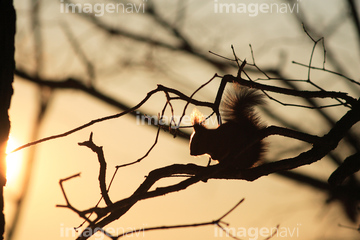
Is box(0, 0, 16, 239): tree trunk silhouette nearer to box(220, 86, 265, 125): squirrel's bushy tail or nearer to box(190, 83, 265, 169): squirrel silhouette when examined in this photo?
box(190, 83, 265, 169): squirrel silhouette

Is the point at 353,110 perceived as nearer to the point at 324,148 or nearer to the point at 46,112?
the point at 324,148

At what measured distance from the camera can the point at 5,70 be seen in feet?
5.33

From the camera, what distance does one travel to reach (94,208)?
1080 mm

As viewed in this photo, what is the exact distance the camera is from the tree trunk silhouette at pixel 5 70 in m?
1.59

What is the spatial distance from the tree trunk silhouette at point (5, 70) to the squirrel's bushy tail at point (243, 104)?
4.22ft

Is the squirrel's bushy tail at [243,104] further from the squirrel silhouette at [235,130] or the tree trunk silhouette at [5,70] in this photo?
the tree trunk silhouette at [5,70]

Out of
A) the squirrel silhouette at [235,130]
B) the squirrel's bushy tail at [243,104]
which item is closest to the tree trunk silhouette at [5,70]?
the squirrel silhouette at [235,130]

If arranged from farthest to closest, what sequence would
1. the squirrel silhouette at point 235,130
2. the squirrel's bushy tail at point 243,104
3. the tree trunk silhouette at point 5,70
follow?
the squirrel's bushy tail at point 243,104, the squirrel silhouette at point 235,130, the tree trunk silhouette at point 5,70

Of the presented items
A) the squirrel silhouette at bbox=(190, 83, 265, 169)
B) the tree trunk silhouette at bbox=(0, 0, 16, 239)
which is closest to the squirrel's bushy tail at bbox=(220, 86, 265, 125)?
the squirrel silhouette at bbox=(190, 83, 265, 169)

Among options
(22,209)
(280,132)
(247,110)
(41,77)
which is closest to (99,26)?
(41,77)

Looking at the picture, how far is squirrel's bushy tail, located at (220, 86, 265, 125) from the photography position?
2352 mm

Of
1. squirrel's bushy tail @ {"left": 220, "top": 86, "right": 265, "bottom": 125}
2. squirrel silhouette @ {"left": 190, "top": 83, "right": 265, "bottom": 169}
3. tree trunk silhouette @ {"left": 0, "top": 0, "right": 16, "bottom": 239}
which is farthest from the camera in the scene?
squirrel's bushy tail @ {"left": 220, "top": 86, "right": 265, "bottom": 125}

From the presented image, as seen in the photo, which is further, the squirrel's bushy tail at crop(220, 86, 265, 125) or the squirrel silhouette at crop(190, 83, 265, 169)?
the squirrel's bushy tail at crop(220, 86, 265, 125)

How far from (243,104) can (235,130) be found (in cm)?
23
